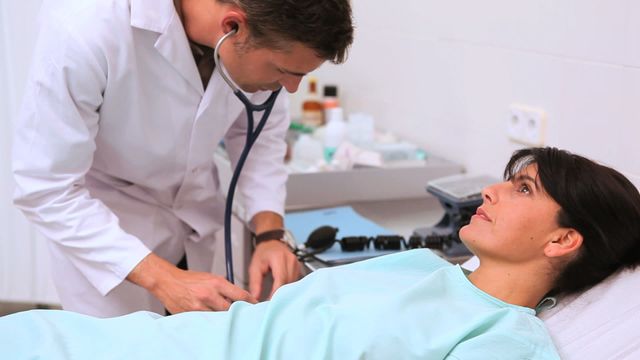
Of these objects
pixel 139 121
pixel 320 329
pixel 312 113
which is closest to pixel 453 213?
pixel 320 329

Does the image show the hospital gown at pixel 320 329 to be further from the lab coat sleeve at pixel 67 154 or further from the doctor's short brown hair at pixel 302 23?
the doctor's short brown hair at pixel 302 23

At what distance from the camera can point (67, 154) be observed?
5.21ft

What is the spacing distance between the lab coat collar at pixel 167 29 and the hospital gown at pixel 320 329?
0.52m

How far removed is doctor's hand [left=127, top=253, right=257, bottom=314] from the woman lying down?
3.0 inches

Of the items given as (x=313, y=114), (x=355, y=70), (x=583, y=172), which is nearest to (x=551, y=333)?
(x=583, y=172)

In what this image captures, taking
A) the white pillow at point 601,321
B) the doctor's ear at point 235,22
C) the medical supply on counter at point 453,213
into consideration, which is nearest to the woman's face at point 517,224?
the white pillow at point 601,321

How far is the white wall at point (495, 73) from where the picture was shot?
182 centimetres

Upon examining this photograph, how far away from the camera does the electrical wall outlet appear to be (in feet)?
6.80

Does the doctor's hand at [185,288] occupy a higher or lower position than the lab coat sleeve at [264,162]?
lower

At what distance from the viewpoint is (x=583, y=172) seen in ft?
4.86

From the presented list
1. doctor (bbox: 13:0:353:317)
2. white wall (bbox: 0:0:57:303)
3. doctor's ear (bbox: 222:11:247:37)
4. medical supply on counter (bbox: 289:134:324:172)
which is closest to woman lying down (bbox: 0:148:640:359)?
doctor (bbox: 13:0:353:317)

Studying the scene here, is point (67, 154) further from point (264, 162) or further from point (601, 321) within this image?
point (601, 321)

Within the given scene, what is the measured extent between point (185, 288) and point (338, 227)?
1.95ft

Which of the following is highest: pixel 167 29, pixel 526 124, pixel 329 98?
pixel 167 29
